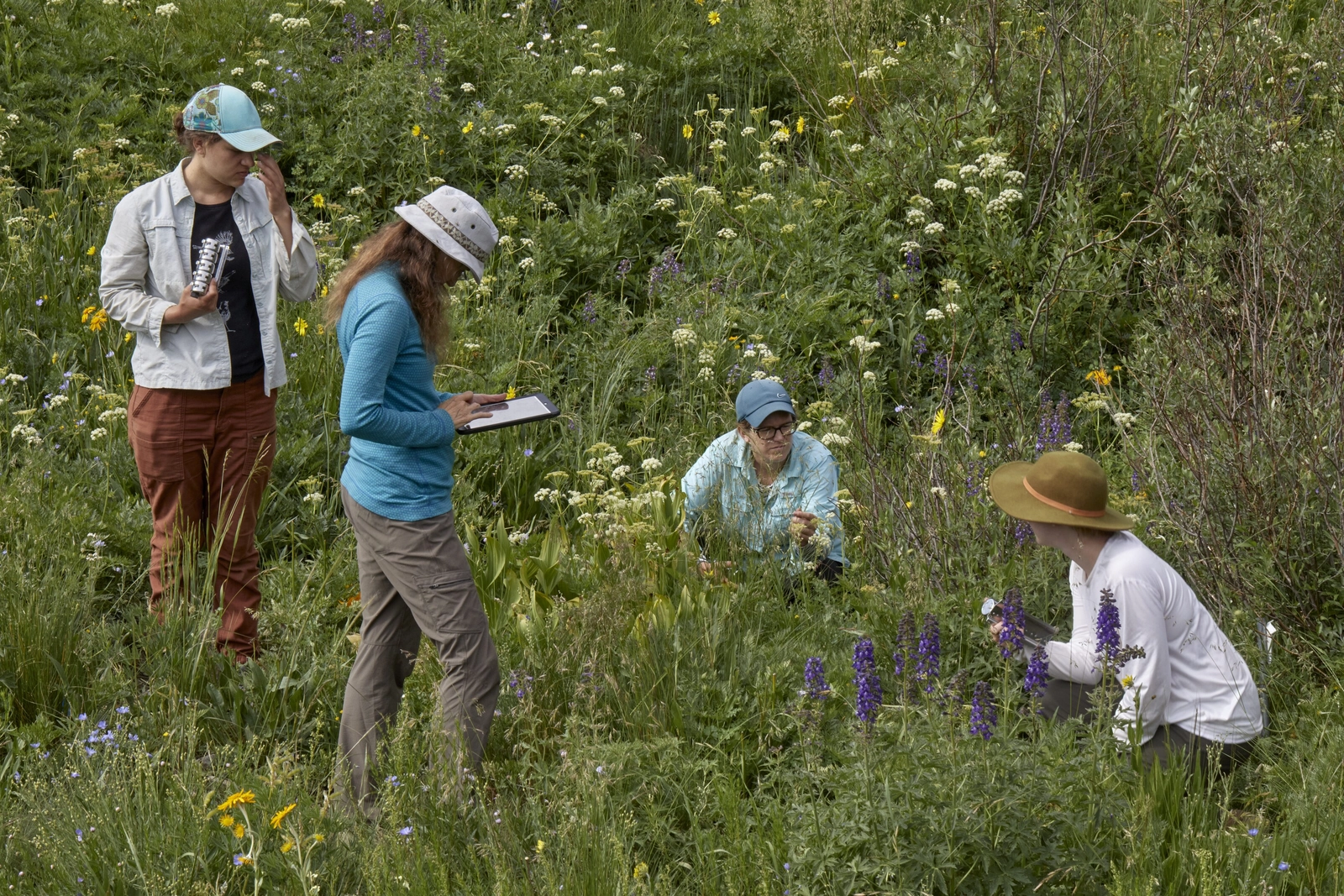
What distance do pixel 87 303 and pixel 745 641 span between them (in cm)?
422

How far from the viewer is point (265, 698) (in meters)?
4.13

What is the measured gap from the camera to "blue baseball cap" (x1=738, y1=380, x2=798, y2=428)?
489cm

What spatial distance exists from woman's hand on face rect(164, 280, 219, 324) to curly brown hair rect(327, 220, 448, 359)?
90 centimetres

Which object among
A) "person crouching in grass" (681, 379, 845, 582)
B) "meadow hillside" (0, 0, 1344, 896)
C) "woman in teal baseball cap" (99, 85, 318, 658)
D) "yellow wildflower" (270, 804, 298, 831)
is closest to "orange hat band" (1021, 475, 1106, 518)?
"meadow hillside" (0, 0, 1344, 896)

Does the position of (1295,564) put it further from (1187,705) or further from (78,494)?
(78,494)

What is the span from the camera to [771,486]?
15.8 feet

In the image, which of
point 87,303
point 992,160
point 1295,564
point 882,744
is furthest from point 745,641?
point 87,303

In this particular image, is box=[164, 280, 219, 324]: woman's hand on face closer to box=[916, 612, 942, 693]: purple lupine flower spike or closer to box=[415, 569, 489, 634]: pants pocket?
box=[415, 569, 489, 634]: pants pocket

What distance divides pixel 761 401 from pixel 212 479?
2.10 meters

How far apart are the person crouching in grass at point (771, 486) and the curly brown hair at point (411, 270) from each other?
59.6 inches

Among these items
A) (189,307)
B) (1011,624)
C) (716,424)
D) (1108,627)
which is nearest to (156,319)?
(189,307)

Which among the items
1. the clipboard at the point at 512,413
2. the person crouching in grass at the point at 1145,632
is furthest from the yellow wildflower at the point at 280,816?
the person crouching in grass at the point at 1145,632

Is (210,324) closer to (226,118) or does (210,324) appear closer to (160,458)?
(160,458)

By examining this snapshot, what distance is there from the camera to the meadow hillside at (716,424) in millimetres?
2984
